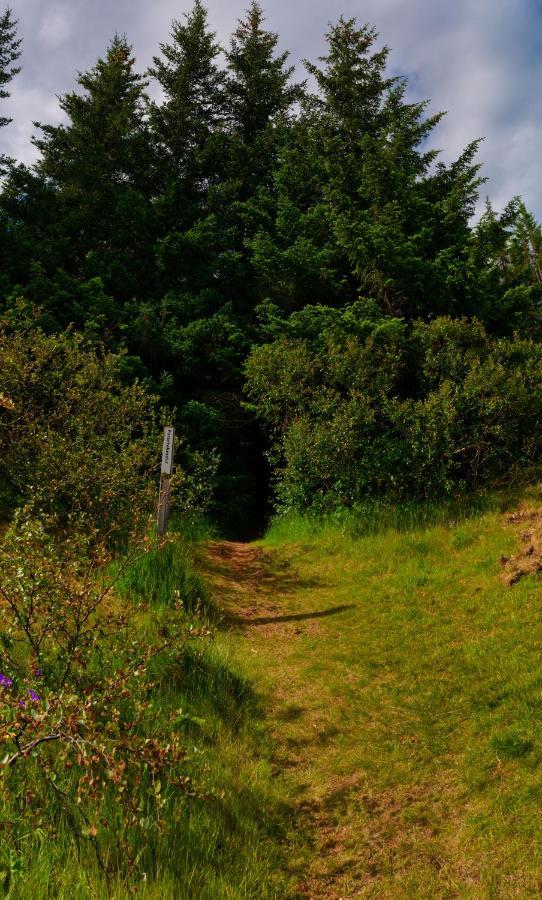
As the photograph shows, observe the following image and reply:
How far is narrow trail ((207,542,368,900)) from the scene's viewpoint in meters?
3.63

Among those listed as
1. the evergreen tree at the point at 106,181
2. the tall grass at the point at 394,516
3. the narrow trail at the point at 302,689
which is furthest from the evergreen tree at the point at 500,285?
the evergreen tree at the point at 106,181

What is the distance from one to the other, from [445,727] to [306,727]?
142 cm

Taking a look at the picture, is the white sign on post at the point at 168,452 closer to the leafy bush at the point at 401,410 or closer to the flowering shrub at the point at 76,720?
the flowering shrub at the point at 76,720

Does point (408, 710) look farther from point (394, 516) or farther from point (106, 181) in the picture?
point (106, 181)

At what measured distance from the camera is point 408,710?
5305 mm

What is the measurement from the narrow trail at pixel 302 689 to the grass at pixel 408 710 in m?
0.02

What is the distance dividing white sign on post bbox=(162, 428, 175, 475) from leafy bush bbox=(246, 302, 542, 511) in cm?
429

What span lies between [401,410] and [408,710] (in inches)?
277

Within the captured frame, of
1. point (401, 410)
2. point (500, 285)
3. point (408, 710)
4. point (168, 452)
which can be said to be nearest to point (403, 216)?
point (500, 285)

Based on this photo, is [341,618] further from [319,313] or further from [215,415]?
[319,313]

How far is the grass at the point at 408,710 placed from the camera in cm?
347

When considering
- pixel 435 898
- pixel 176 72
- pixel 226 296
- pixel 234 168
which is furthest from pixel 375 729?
pixel 176 72

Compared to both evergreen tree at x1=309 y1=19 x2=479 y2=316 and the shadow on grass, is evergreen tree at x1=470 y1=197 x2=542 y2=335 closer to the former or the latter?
evergreen tree at x1=309 y1=19 x2=479 y2=316

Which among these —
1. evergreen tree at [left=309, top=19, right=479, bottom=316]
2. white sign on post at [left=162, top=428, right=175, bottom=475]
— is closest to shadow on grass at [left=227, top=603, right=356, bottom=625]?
white sign on post at [left=162, top=428, right=175, bottom=475]
